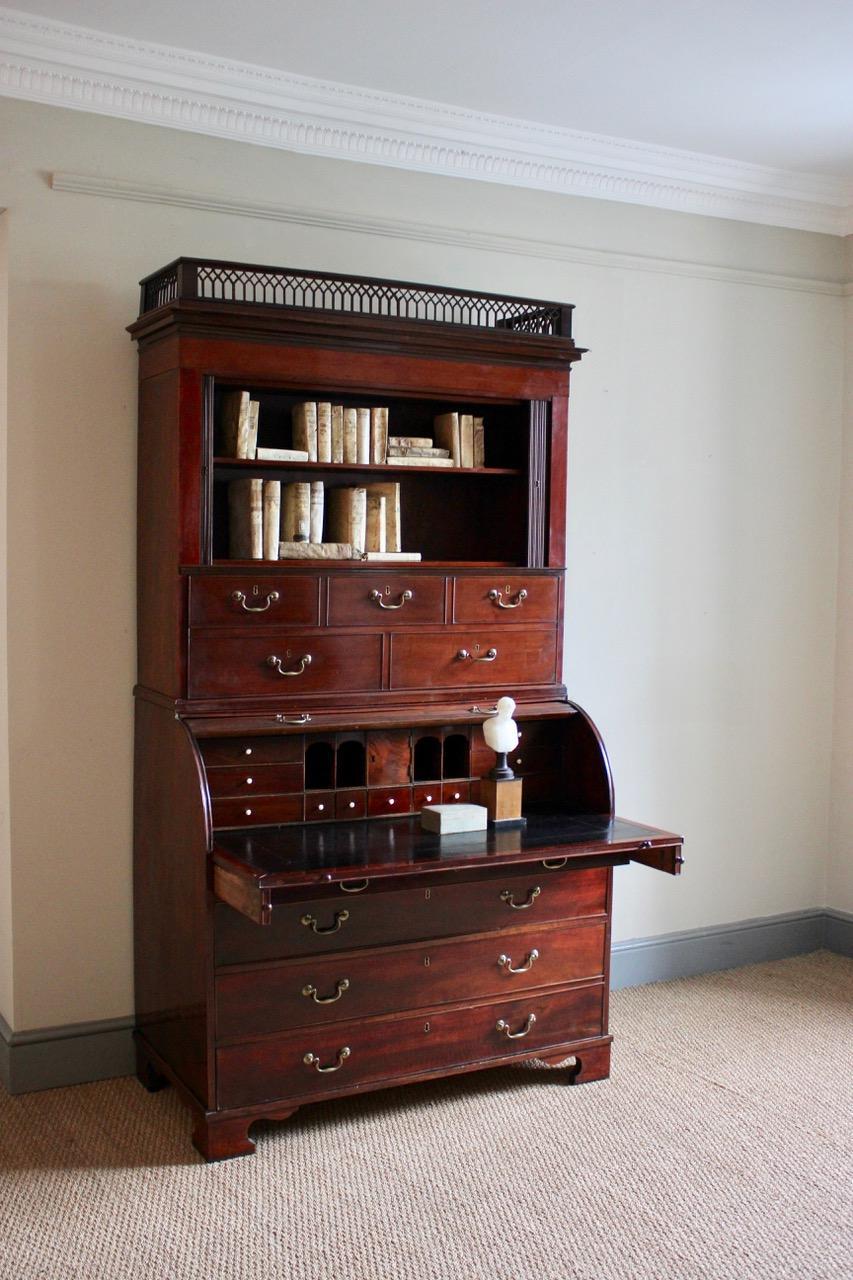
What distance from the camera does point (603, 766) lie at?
3.52m

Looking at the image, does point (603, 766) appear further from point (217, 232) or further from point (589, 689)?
point (217, 232)

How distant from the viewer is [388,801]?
→ 340 cm

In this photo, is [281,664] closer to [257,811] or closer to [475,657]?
[257,811]

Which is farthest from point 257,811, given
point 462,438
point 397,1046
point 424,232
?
point 424,232

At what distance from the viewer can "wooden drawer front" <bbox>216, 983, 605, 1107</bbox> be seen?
302cm

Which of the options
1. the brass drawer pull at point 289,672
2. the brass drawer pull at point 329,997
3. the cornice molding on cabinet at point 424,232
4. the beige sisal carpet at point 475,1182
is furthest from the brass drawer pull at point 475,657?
the cornice molding on cabinet at point 424,232

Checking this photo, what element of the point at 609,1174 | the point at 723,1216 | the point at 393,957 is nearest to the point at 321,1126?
the point at 393,957

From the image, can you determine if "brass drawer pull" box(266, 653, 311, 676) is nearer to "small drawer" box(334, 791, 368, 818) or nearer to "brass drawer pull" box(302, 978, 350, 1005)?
"small drawer" box(334, 791, 368, 818)

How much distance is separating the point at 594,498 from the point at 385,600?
1.12 metres

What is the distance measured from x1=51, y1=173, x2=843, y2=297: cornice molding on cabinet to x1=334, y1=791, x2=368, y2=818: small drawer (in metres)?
1.65

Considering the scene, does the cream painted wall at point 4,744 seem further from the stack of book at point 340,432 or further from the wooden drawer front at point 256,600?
the stack of book at point 340,432

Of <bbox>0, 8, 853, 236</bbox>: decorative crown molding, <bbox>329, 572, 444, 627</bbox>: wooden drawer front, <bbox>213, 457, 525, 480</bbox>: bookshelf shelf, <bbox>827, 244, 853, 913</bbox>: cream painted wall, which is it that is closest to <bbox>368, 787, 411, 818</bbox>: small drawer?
<bbox>329, 572, 444, 627</bbox>: wooden drawer front

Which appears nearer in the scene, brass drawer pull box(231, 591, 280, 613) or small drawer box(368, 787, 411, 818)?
brass drawer pull box(231, 591, 280, 613)

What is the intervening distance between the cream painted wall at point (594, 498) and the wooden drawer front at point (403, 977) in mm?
645
